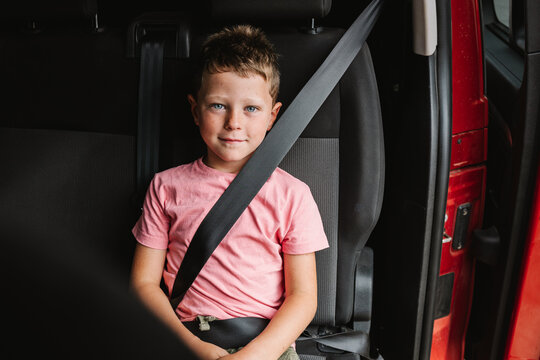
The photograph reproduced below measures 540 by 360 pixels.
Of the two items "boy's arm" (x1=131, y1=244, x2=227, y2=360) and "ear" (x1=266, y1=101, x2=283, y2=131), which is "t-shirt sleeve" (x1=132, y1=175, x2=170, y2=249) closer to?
"boy's arm" (x1=131, y1=244, x2=227, y2=360)

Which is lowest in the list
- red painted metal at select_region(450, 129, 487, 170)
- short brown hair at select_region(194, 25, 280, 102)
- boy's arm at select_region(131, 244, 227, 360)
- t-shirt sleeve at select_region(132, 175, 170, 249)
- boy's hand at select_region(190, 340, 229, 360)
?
boy's hand at select_region(190, 340, 229, 360)

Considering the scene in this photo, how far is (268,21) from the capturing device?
3.85 feet

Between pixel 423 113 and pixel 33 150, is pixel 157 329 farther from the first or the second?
pixel 33 150

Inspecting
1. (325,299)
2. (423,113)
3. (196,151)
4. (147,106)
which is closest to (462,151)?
(423,113)

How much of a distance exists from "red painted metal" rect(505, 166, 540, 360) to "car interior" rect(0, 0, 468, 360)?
19 centimetres

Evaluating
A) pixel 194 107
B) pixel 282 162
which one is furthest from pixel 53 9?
pixel 282 162

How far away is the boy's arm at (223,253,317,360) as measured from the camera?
0.96 meters

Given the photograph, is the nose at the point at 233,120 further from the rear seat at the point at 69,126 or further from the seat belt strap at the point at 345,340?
the seat belt strap at the point at 345,340

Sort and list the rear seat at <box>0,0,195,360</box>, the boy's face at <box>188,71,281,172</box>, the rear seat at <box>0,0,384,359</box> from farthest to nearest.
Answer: the rear seat at <box>0,0,195,360</box>
the rear seat at <box>0,0,384,359</box>
the boy's face at <box>188,71,281,172</box>

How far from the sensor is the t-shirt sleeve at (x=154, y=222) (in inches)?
43.9

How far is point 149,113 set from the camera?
1.23 metres

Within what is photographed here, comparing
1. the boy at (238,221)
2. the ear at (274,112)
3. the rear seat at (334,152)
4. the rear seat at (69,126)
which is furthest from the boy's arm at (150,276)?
the ear at (274,112)

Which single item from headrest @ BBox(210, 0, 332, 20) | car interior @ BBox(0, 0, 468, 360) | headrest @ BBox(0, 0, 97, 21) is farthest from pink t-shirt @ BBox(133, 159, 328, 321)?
headrest @ BBox(0, 0, 97, 21)

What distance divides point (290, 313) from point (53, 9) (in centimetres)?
94
